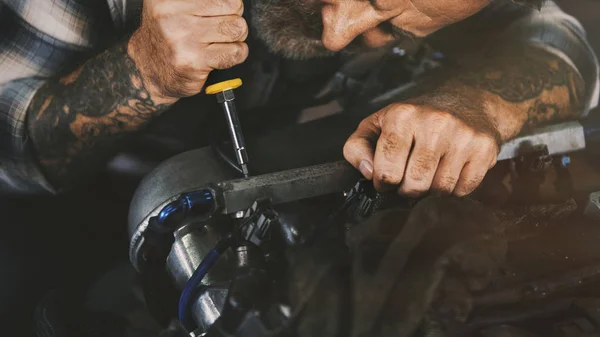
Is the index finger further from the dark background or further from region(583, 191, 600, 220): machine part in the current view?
the dark background

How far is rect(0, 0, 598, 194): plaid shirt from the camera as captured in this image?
22.9 inches

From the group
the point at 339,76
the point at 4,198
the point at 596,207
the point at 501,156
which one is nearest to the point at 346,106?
the point at 339,76

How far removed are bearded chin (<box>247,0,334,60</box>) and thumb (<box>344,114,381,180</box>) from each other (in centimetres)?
19

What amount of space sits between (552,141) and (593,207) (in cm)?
13

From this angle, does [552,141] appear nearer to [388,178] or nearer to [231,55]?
[388,178]

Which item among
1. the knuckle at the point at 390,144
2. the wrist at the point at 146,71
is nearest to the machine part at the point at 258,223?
the knuckle at the point at 390,144

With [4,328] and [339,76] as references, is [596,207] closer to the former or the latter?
[339,76]

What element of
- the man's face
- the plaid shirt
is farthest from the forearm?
the plaid shirt

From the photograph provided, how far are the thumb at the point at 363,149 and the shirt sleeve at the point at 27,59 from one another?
364mm

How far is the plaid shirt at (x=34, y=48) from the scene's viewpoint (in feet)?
1.91

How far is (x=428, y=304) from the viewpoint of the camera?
0.35 metres

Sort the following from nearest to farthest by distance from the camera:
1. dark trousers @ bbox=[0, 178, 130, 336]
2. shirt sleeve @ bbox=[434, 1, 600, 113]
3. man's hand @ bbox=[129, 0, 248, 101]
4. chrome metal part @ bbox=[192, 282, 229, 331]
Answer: chrome metal part @ bbox=[192, 282, 229, 331] → man's hand @ bbox=[129, 0, 248, 101] → dark trousers @ bbox=[0, 178, 130, 336] → shirt sleeve @ bbox=[434, 1, 600, 113]

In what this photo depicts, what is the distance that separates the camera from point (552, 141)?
23.5 inches

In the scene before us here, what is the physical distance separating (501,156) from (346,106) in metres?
0.21
